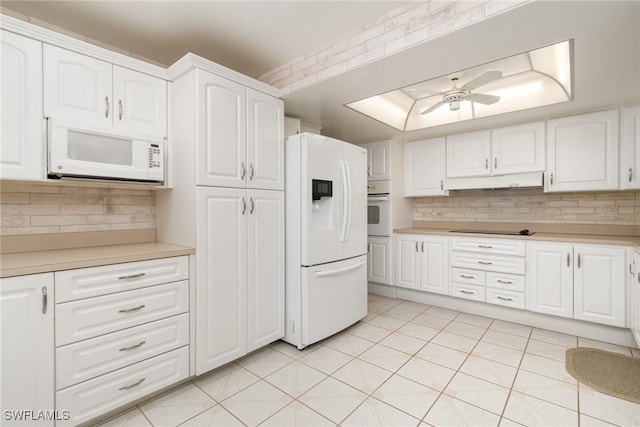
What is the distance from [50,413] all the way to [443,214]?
13.6 ft

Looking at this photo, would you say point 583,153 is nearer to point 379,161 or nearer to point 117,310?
point 379,161

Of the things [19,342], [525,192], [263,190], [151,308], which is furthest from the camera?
[525,192]

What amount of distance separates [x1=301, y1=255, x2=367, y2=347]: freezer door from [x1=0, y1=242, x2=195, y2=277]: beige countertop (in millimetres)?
1024

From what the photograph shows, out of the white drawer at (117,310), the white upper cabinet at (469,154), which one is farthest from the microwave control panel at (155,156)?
the white upper cabinet at (469,154)

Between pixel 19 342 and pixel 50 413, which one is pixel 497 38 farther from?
pixel 50 413

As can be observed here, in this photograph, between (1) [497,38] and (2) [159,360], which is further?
(2) [159,360]

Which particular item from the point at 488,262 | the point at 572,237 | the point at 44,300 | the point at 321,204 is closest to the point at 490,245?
the point at 488,262

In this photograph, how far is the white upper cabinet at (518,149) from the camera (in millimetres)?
3072

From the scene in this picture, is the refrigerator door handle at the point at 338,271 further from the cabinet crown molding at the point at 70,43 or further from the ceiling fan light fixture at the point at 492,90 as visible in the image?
the cabinet crown molding at the point at 70,43

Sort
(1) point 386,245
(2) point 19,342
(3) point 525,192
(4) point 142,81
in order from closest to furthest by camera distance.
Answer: (2) point 19,342
(4) point 142,81
(3) point 525,192
(1) point 386,245

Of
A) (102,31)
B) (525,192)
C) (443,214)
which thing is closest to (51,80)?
(102,31)

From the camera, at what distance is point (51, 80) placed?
1662mm

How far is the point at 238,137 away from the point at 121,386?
1.72 meters

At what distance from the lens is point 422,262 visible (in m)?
3.63
